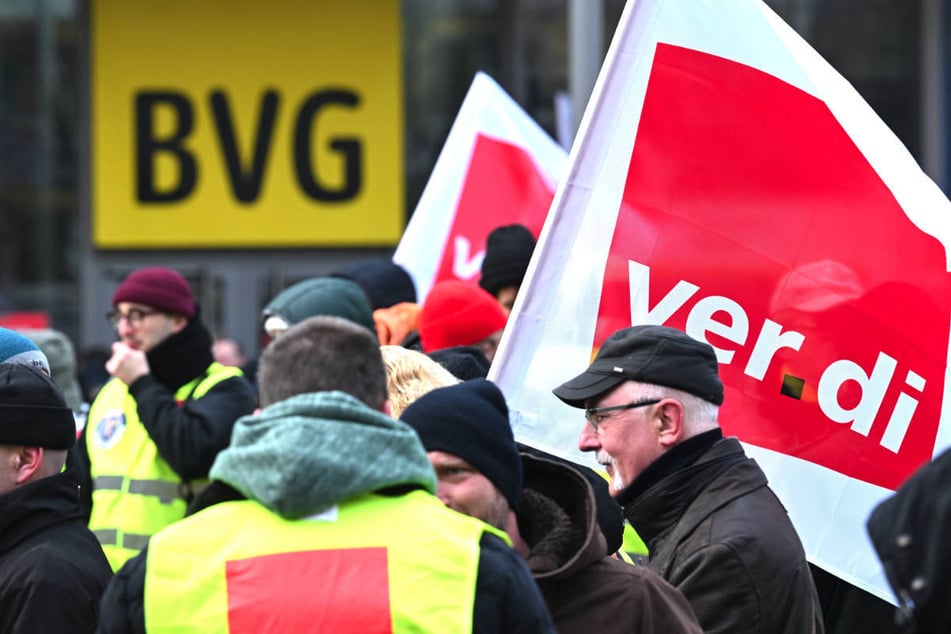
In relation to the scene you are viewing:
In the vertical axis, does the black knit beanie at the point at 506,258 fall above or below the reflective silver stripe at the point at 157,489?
above

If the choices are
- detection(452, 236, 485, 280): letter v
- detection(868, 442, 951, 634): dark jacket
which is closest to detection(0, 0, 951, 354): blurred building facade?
detection(452, 236, 485, 280): letter v

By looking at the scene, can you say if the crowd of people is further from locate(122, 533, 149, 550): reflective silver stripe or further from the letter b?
the letter b

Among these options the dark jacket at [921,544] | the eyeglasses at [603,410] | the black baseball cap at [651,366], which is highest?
the dark jacket at [921,544]

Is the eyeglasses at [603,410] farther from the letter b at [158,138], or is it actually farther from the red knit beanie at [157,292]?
the letter b at [158,138]

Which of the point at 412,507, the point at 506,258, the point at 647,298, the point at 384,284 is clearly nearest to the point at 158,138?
the point at 384,284

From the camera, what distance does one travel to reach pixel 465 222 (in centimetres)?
704

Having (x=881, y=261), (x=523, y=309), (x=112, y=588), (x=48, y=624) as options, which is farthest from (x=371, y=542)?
(x=881, y=261)

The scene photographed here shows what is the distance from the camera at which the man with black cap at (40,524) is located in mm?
3182

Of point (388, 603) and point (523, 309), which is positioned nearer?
point (388, 603)

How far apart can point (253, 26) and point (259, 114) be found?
0.69 metres

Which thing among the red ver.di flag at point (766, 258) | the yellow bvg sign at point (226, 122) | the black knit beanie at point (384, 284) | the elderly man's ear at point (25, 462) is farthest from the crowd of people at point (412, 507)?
the yellow bvg sign at point (226, 122)

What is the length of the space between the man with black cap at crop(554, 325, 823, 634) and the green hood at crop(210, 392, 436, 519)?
3.95 ft

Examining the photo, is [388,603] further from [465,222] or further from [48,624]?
[465,222]

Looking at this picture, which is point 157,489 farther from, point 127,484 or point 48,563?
point 48,563
